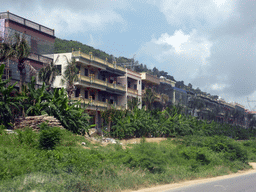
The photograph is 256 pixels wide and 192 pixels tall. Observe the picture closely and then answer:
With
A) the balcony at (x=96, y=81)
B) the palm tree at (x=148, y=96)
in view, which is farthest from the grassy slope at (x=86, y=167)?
the palm tree at (x=148, y=96)

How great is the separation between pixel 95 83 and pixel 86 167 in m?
29.2

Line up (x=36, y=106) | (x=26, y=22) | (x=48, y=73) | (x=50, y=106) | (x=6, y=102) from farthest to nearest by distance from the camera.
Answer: (x=26, y=22)
(x=48, y=73)
(x=50, y=106)
(x=36, y=106)
(x=6, y=102)

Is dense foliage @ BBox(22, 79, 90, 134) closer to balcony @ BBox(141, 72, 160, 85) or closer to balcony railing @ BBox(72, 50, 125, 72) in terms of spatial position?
balcony railing @ BBox(72, 50, 125, 72)

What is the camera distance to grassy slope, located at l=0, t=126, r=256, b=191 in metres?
9.91

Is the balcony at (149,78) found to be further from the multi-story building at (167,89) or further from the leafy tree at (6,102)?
the leafy tree at (6,102)

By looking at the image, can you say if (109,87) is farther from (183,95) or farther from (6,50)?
(183,95)

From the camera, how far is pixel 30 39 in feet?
102

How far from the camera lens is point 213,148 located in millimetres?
25906

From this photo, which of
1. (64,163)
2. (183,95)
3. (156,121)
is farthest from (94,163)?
Result: (183,95)

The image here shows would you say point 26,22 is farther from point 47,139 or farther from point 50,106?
point 47,139

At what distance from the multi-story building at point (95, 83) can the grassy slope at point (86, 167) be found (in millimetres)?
18390

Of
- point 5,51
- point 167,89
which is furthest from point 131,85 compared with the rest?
point 5,51

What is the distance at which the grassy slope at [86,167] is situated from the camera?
9914 millimetres

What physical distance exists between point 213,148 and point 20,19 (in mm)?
21450
